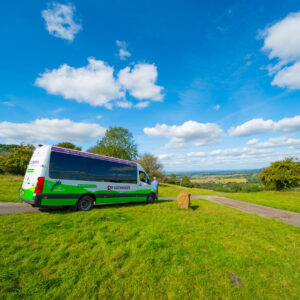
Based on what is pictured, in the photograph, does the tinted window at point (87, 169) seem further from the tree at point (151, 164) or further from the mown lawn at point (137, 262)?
the tree at point (151, 164)

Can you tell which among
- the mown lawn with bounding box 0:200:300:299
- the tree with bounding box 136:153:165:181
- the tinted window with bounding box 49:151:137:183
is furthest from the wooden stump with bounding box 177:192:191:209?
the tree with bounding box 136:153:165:181

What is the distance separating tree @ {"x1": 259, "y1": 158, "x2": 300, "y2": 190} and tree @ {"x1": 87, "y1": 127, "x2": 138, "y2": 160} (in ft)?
95.8

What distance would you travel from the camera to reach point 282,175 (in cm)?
2936

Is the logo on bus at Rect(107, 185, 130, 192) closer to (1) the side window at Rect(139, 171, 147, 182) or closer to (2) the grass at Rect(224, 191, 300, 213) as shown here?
(1) the side window at Rect(139, 171, 147, 182)

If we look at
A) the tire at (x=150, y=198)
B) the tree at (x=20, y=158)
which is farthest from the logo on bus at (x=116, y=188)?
the tree at (x=20, y=158)

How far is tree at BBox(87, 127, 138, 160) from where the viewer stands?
3712 centimetres

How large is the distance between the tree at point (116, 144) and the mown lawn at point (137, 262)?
103ft

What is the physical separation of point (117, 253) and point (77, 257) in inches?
37.2

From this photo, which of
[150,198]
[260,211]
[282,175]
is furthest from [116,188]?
[282,175]

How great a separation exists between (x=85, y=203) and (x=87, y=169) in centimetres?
192

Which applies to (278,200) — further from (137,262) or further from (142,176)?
(137,262)

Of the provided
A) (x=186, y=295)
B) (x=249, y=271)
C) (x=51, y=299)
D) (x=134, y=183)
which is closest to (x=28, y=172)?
(x=134, y=183)

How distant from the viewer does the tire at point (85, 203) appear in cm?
868

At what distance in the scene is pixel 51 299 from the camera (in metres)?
2.62
